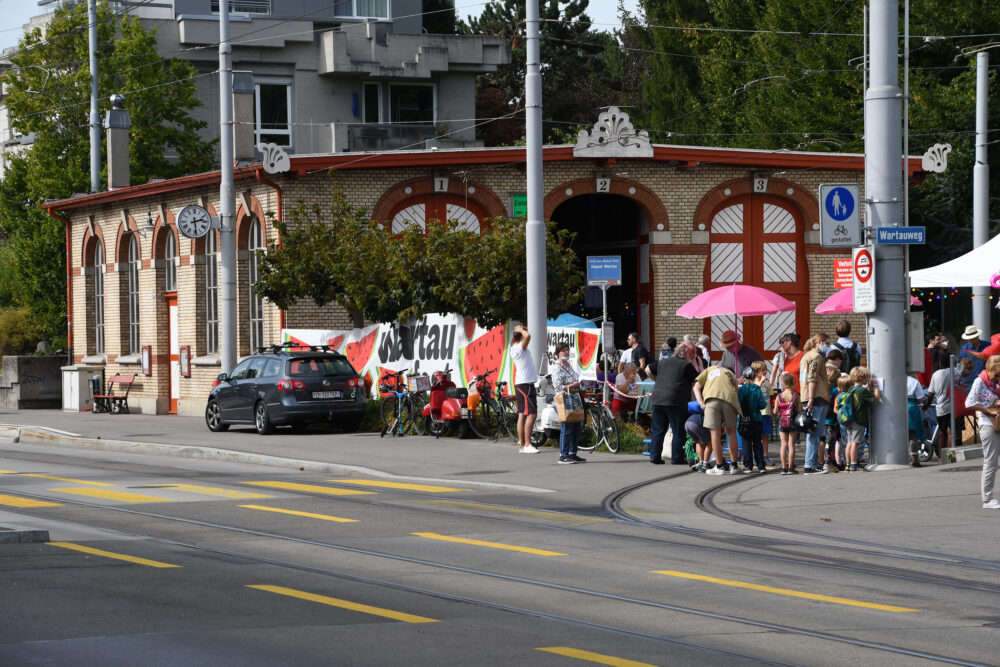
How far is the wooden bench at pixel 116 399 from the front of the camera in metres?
37.7

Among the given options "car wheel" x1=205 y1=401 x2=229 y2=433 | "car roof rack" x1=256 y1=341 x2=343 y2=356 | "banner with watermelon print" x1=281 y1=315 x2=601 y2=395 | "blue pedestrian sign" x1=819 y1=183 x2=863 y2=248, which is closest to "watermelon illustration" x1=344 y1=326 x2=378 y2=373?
"banner with watermelon print" x1=281 y1=315 x2=601 y2=395

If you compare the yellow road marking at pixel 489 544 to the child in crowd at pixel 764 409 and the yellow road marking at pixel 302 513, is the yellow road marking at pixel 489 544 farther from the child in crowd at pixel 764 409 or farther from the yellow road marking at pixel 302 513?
the child in crowd at pixel 764 409

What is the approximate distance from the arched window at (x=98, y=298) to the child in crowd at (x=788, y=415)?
88.9 ft

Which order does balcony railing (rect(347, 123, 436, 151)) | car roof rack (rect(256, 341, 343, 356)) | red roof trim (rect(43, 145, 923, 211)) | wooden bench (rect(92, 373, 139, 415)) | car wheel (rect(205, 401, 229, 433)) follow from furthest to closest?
balcony railing (rect(347, 123, 436, 151))
wooden bench (rect(92, 373, 139, 415))
red roof trim (rect(43, 145, 923, 211))
car wheel (rect(205, 401, 229, 433))
car roof rack (rect(256, 341, 343, 356))

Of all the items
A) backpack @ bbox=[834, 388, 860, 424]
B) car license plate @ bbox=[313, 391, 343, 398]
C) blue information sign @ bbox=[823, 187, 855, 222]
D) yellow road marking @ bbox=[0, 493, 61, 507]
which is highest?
blue information sign @ bbox=[823, 187, 855, 222]

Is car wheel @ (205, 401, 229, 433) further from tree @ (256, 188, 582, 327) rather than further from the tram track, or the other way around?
the tram track

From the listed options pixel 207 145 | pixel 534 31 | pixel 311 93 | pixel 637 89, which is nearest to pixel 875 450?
pixel 534 31

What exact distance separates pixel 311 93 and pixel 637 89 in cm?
1681

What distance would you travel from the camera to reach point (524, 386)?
68.3ft

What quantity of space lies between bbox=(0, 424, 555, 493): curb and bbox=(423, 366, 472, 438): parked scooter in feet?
11.3

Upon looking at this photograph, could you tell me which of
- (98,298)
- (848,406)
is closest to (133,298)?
(98,298)

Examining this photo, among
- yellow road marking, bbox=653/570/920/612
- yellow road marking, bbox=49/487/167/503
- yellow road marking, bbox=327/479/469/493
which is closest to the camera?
yellow road marking, bbox=653/570/920/612

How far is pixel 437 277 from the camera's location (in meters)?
26.4

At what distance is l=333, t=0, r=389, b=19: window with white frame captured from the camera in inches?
2207
